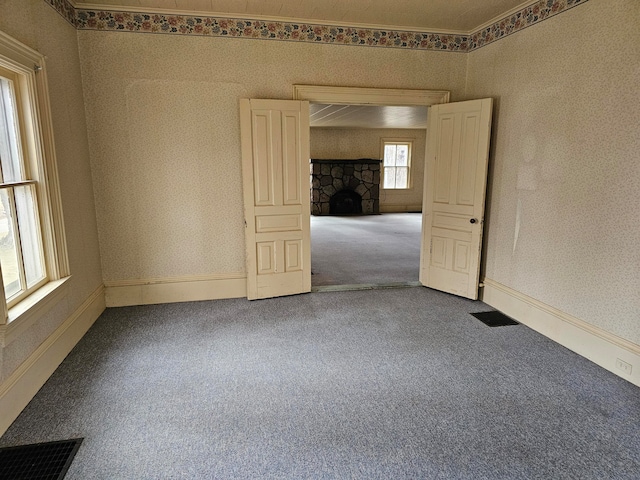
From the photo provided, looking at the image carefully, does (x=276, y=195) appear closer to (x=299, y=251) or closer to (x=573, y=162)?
(x=299, y=251)

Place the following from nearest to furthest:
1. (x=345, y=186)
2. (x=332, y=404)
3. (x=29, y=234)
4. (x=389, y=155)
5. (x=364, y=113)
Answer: (x=332, y=404) < (x=29, y=234) < (x=364, y=113) < (x=345, y=186) < (x=389, y=155)

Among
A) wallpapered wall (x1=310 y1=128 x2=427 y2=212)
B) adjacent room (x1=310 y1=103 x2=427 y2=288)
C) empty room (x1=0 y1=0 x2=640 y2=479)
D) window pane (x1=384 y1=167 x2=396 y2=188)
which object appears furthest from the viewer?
window pane (x1=384 y1=167 x2=396 y2=188)

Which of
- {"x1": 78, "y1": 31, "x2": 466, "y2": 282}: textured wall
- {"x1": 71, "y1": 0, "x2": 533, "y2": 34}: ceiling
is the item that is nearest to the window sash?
{"x1": 78, "y1": 31, "x2": 466, "y2": 282}: textured wall

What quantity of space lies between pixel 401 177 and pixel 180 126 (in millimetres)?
9204

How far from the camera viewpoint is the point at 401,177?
475 inches

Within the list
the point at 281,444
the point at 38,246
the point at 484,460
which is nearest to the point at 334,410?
the point at 281,444

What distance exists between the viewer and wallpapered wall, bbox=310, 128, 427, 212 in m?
11.3

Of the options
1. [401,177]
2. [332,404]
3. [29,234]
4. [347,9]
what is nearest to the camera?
[332,404]

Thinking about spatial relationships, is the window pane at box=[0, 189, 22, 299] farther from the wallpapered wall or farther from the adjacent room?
the wallpapered wall

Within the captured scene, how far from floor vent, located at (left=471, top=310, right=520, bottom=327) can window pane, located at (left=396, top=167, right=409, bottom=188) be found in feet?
28.4

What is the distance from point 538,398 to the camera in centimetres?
238

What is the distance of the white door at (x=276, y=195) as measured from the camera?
3.83m

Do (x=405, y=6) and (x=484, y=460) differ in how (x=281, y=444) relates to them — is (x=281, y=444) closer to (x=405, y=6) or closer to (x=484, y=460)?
(x=484, y=460)

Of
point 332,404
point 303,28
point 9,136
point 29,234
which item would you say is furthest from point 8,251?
point 303,28
